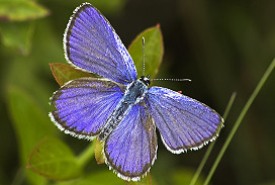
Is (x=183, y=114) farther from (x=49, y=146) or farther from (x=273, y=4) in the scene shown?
(x=273, y=4)

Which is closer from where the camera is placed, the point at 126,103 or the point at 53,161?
the point at 126,103

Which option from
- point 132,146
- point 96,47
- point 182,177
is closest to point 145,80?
point 96,47

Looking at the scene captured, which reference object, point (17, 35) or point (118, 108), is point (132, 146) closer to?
point (118, 108)

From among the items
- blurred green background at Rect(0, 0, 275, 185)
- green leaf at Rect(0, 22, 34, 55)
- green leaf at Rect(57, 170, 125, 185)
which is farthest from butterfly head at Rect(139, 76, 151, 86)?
blurred green background at Rect(0, 0, 275, 185)

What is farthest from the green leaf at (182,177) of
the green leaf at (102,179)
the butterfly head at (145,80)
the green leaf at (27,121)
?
the butterfly head at (145,80)

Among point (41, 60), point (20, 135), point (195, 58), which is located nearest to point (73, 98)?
point (20, 135)

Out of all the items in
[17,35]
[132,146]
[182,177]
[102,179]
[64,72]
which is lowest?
[182,177]

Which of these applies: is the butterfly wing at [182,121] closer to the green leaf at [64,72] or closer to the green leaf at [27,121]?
the green leaf at [64,72]
